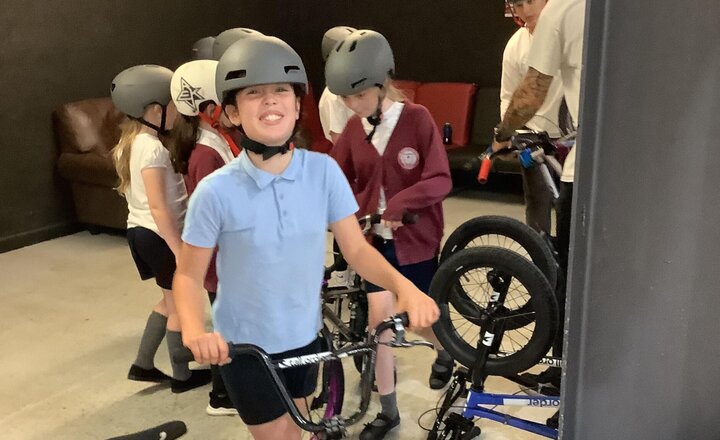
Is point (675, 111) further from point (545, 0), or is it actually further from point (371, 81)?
point (545, 0)

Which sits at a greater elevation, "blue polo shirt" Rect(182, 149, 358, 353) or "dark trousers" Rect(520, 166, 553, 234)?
"blue polo shirt" Rect(182, 149, 358, 353)

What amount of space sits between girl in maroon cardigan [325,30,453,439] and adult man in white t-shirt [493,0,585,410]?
0.30 m

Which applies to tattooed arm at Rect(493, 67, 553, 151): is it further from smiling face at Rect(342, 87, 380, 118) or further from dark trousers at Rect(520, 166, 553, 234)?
dark trousers at Rect(520, 166, 553, 234)

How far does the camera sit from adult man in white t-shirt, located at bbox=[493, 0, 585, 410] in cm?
246

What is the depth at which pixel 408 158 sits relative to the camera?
2498 mm

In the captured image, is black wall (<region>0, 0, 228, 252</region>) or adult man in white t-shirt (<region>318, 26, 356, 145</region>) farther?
black wall (<region>0, 0, 228, 252</region>)

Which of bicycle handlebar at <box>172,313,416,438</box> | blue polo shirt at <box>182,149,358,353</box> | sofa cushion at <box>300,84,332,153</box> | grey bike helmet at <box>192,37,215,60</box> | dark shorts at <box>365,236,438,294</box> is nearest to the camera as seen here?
bicycle handlebar at <box>172,313,416,438</box>

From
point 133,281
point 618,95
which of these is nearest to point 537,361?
point 618,95

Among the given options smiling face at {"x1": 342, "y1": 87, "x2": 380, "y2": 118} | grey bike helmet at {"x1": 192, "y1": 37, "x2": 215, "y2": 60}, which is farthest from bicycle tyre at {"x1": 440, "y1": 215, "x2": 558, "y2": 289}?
grey bike helmet at {"x1": 192, "y1": 37, "x2": 215, "y2": 60}

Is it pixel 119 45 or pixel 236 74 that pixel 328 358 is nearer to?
pixel 236 74

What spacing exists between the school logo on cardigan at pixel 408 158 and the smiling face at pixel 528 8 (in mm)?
917

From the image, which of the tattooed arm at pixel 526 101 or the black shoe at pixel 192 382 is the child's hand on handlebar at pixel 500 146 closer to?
the tattooed arm at pixel 526 101

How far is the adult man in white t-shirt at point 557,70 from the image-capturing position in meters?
2.46

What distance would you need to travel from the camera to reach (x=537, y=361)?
207 cm
